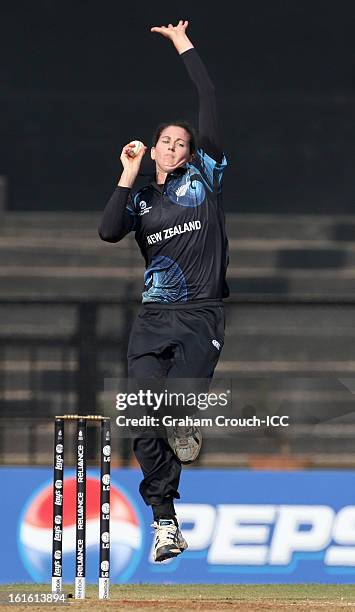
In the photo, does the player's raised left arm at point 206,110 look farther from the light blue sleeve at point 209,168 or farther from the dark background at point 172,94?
the dark background at point 172,94

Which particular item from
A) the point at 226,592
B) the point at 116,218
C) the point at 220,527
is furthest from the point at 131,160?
the point at 220,527

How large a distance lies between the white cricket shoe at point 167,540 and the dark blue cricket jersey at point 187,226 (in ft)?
3.73

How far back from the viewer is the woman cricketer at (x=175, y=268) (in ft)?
27.6

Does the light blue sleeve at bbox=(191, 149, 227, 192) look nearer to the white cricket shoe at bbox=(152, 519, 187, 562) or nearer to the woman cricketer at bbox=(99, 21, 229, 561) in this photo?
the woman cricketer at bbox=(99, 21, 229, 561)

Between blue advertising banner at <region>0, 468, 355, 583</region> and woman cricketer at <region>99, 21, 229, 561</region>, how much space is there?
3.97 meters

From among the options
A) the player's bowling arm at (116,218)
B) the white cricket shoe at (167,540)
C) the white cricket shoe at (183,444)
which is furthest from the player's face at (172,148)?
the white cricket shoe at (167,540)

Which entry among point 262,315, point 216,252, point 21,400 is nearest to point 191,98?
point 262,315

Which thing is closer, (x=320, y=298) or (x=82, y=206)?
(x=320, y=298)

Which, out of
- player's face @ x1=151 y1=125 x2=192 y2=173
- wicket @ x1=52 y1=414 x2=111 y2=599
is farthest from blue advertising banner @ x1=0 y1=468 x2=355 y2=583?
player's face @ x1=151 y1=125 x2=192 y2=173

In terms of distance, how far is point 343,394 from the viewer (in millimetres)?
13195

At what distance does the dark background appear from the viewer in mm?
14055

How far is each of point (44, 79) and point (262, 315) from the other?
2904 millimetres

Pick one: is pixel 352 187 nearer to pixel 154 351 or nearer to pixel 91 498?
pixel 91 498

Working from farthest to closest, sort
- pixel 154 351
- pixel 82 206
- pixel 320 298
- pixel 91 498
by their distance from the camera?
1. pixel 82 206
2. pixel 320 298
3. pixel 91 498
4. pixel 154 351
